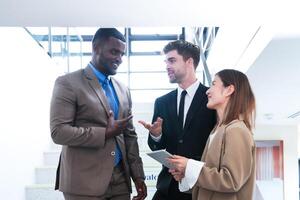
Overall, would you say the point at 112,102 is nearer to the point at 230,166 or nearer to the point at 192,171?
the point at 192,171

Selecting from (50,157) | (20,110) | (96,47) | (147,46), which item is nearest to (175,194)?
(96,47)

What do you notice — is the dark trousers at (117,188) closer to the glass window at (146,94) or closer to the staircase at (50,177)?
the staircase at (50,177)

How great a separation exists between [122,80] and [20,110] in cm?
89

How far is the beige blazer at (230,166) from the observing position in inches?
61.4

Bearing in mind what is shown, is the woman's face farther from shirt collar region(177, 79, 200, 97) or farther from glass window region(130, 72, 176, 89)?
glass window region(130, 72, 176, 89)

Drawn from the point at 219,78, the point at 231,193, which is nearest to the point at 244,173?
the point at 231,193

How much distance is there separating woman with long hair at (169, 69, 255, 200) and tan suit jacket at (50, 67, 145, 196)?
333 millimetres

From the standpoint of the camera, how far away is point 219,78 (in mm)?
1798

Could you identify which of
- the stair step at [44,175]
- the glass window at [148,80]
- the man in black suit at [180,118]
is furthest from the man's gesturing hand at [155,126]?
the glass window at [148,80]

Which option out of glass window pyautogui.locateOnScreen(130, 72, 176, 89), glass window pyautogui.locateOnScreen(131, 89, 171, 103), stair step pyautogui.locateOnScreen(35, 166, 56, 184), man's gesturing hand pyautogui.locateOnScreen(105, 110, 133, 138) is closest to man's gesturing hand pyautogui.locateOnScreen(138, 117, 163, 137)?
man's gesturing hand pyautogui.locateOnScreen(105, 110, 133, 138)

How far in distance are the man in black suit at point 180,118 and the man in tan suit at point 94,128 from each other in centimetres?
22

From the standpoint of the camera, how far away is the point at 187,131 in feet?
6.80

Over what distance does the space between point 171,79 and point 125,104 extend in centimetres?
34

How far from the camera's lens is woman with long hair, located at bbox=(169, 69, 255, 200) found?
5.15 feet
